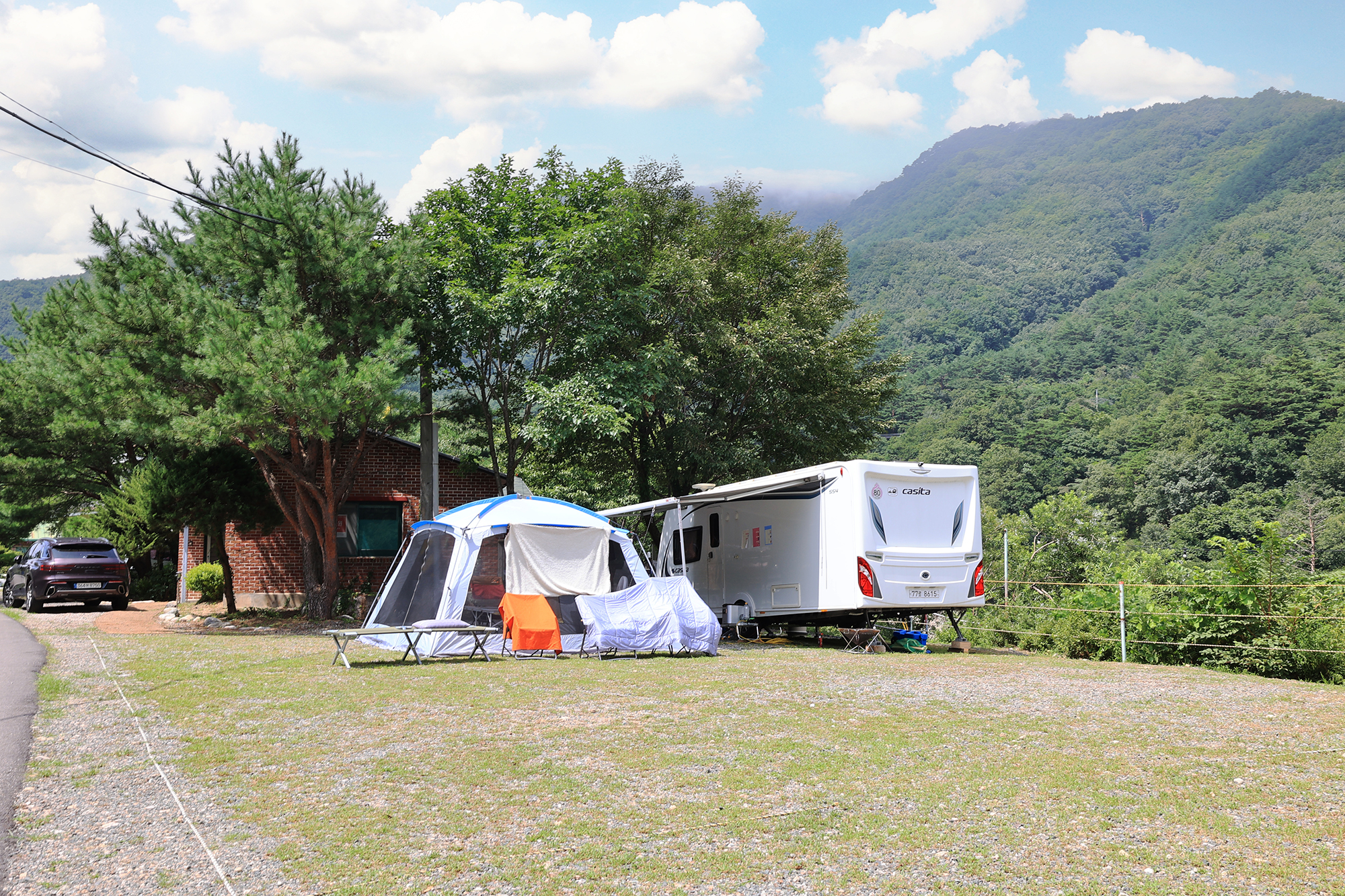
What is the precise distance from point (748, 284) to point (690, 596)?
1178 cm

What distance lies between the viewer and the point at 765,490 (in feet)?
47.9

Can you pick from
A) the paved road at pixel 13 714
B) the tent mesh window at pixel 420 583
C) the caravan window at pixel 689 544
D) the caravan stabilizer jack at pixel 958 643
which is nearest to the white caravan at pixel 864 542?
the caravan stabilizer jack at pixel 958 643

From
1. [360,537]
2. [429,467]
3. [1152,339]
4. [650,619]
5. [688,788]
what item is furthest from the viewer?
[1152,339]

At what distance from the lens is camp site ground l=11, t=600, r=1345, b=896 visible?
14.0 ft

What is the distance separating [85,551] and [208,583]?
248 centimetres

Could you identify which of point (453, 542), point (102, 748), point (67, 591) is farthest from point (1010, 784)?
point (67, 591)

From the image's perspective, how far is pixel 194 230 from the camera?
15.9m

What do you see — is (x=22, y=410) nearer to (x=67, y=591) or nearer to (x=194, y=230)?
(x=67, y=591)

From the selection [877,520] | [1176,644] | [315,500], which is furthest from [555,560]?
[1176,644]

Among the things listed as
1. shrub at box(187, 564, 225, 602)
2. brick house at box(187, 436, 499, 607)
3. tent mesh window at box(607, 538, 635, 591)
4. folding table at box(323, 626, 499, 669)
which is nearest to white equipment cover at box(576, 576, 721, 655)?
tent mesh window at box(607, 538, 635, 591)

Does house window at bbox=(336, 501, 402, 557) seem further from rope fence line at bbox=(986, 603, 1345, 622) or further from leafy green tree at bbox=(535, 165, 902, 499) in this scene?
rope fence line at bbox=(986, 603, 1345, 622)

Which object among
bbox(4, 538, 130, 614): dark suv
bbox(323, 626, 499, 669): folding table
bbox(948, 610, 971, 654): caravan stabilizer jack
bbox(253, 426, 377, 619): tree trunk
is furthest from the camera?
bbox(4, 538, 130, 614): dark suv

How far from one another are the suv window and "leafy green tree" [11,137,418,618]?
4.40 m

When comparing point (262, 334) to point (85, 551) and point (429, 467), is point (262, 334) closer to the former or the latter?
point (429, 467)
